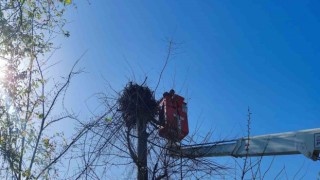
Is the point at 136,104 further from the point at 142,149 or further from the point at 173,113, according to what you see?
the point at 142,149

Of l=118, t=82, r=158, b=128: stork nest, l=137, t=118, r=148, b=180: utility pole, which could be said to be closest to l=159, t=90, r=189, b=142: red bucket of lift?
l=118, t=82, r=158, b=128: stork nest

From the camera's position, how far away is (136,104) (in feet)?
24.3

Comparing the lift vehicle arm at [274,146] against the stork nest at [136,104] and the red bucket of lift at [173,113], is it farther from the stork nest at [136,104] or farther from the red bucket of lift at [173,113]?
the stork nest at [136,104]

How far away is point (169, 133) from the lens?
658 centimetres

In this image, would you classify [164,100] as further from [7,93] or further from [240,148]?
[7,93]

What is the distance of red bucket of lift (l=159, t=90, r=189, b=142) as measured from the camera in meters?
7.09

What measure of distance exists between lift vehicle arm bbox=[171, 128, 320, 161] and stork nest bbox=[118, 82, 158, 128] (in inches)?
41.2

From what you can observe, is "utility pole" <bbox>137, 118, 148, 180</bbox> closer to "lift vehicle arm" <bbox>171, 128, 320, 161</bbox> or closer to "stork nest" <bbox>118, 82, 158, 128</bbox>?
"stork nest" <bbox>118, 82, 158, 128</bbox>

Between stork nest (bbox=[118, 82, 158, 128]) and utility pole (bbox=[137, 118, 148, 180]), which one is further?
stork nest (bbox=[118, 82, 158, 128])

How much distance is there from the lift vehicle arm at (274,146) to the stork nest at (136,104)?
3.43ft

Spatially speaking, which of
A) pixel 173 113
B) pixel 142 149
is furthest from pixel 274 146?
pixel 142 149

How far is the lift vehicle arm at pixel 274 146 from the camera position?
23.9 feet

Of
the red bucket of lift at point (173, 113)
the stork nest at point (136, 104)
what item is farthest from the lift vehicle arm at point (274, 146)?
the stork nest at point (136, 104)

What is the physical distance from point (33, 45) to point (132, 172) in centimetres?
226
